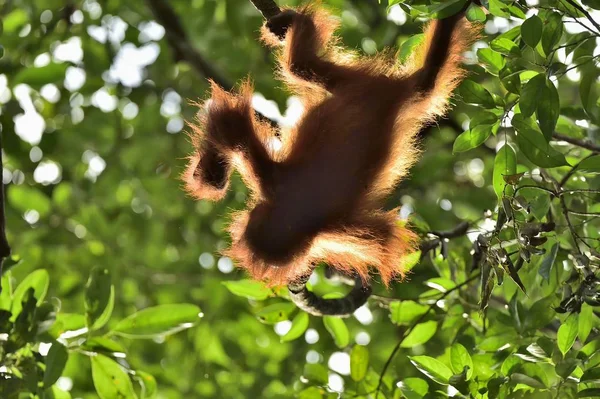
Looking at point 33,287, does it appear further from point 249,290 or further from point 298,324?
point 298,324

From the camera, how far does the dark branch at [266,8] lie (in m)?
2.10

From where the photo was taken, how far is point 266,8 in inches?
83.7

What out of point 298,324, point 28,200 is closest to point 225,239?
point 28,200

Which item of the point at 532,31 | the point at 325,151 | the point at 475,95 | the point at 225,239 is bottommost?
the point at 225,239

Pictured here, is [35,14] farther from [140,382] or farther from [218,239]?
[140,382]

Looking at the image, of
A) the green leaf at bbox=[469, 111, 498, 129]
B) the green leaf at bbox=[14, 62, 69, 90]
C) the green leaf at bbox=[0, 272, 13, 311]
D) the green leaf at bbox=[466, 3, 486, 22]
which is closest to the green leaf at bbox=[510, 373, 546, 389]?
the green leaf at bbox=[469, 111, 498, 129]

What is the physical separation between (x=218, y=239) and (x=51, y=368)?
95.3 inches

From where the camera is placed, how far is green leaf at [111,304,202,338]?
246 cm

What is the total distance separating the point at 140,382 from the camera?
2.49 metres

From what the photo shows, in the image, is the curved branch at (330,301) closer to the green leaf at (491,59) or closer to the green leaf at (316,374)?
the green leaf at (316,374)

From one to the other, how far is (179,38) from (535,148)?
258cm

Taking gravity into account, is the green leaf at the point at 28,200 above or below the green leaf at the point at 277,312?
below

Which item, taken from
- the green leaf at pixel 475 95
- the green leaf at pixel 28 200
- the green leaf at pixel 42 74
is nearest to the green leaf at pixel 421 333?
the green leaf at pixel 475 95

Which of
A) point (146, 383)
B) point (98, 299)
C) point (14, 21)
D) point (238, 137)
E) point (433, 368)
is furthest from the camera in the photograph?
point (14, 21)
